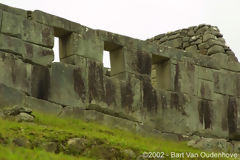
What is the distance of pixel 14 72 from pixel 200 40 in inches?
281

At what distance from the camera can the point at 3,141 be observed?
33.4 ft

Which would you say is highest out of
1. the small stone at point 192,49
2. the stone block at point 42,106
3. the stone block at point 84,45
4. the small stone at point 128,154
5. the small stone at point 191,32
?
the small stone at point 191,32

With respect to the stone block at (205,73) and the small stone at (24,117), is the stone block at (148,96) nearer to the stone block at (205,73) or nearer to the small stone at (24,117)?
the stone block at (205,73)

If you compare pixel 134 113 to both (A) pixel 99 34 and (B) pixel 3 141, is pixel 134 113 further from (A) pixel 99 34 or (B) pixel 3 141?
(B) pixel 3 141

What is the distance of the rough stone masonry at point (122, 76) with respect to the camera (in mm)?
14297

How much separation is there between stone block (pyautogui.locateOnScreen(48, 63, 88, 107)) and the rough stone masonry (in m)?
0.02

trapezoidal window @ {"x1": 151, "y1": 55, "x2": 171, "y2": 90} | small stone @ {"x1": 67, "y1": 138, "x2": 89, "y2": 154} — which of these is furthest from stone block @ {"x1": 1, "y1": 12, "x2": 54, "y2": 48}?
small stone @ {"x1": 67, "y1": 138, "x2": 89, "y2": 154}

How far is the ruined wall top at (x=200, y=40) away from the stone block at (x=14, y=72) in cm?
655

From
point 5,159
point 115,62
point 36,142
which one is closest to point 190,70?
point 115,62

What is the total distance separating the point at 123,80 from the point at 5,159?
7.63 metres

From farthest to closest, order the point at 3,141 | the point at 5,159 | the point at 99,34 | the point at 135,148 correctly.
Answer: the point at 99,34, the point at 135,148, the point at 3,141, the point at 5,159

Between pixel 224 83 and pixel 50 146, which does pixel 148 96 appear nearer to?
pixel 224 83

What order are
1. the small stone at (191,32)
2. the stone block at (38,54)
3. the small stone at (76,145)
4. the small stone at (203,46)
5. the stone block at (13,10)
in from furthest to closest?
the small stone at (191,32) < the small stone at (203,46) < the stone block at (38,54) < the stone block at (13,10) < the small stone at (76,145)

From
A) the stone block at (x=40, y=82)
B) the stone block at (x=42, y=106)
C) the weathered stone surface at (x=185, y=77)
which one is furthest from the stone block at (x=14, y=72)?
the weathered stone surface at (x=185, y=77)
